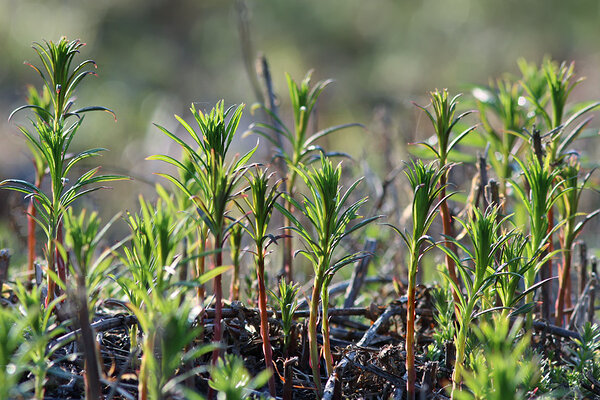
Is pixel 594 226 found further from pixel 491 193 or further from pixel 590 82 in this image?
pixel 590 82

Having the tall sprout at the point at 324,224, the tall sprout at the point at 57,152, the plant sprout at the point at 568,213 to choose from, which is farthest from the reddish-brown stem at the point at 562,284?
the tall sprout at the point at 57,152

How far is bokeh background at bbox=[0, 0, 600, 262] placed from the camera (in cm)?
773

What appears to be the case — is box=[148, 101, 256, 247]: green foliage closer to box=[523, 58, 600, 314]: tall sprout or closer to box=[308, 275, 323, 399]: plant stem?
box=[308, 275, 323, 399]: plant stem

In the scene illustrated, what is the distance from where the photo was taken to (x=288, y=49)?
9.66 meters

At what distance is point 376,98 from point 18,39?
5.35m

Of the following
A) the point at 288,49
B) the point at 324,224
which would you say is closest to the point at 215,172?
the point at 324,224

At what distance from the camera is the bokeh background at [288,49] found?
7730 mm

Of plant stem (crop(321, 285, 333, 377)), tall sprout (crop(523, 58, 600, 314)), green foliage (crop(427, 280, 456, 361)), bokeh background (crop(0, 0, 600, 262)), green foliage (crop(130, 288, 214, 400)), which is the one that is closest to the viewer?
green foliage (crop(130, 288, 214, 400))

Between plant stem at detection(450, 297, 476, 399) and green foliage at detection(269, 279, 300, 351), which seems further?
green foliage at detection(269, 279, 300, 351)

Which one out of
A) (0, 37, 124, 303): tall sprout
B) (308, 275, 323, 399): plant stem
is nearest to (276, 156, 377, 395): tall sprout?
(308, 275, 323, 399): plant stem

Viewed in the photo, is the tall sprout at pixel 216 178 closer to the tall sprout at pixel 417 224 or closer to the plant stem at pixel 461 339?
the tall sprout at pixel 417 224

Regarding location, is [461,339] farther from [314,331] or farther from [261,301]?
[261,301]

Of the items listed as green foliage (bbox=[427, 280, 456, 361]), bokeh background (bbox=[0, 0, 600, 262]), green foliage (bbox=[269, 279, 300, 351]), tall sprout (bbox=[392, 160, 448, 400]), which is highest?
bokeh background (bbox=[0, 0, 600, 262])

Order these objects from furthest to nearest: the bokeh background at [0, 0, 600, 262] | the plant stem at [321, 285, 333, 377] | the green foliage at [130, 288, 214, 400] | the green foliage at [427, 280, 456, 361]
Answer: the bokeh background at [0, 0, 600, 262] → the green foliage at [427, 280, 456, 361] → the plant stem at [321, 285, 333, 377] → the green foliage at [130, 288, 214, 400]
